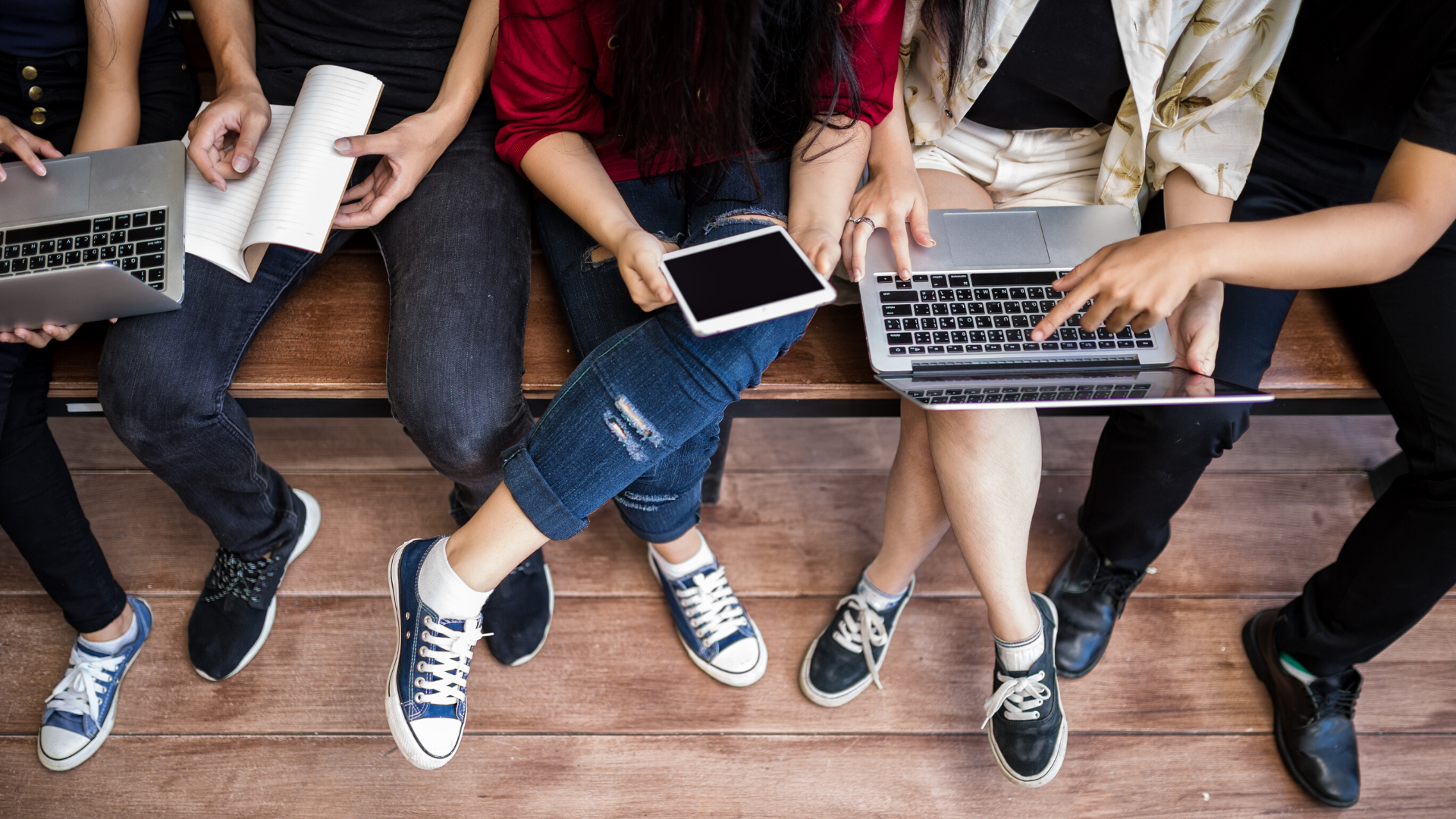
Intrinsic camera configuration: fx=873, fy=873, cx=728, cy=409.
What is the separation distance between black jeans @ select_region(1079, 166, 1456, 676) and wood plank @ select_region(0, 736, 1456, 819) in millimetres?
227

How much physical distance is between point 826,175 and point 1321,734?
103 cm

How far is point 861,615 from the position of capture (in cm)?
129

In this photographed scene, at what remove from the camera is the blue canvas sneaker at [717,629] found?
127 centimetres

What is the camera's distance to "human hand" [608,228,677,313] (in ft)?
3.02

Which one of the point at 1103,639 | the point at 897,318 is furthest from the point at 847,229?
the point at 1103,639

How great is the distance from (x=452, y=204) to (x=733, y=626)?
27.6 inches

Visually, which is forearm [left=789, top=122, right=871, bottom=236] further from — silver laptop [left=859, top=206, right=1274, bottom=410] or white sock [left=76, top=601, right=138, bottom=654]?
white sock [left=76, top=601, right=138, bottom=654]

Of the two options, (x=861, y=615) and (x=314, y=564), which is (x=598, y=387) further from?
(x=314, y=564)

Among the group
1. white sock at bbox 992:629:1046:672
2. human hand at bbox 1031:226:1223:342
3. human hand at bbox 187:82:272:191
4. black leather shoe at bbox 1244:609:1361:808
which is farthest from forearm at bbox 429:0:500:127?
black leather shoe at bbox 1244:609:1361:808

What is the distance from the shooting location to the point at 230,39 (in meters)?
1.14

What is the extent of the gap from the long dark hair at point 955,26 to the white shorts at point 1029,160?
0.11 metres

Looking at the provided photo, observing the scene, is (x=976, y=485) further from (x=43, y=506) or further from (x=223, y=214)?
(x=43, y=506)

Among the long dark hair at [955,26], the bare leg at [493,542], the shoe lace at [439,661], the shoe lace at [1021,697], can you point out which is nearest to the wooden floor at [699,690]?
the shoe lace at [1021,697]

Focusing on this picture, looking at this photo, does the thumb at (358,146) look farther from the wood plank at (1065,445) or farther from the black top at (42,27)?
the wood plank at (1065,445)
